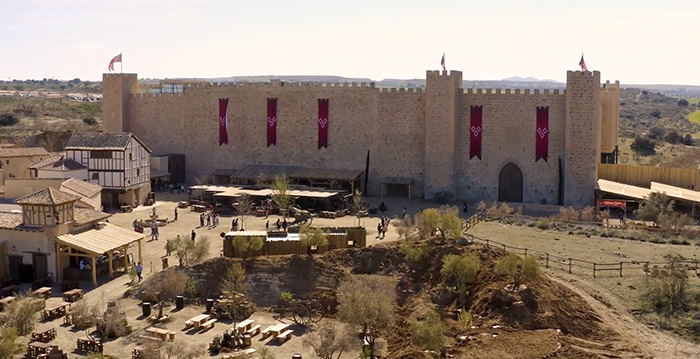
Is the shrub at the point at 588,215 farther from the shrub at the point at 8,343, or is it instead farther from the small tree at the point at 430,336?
the shrub at the point at 8,343

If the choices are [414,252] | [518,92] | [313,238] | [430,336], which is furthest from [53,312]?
[518,92]

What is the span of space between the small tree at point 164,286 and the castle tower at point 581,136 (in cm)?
2330

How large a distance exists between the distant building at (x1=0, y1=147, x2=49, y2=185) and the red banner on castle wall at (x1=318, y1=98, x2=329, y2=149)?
16.1 m

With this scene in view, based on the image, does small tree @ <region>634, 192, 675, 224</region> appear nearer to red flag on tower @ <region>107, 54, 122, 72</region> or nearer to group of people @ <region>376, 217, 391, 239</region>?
group of people @ <region>376, 217, 391, 239</region>

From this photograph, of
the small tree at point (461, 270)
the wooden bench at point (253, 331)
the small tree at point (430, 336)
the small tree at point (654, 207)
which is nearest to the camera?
the small tree at point (430, 336)

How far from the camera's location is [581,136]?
45188mm

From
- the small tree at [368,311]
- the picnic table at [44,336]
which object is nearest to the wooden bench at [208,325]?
the small tree at [368,311]

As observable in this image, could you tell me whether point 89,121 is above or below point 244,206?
above

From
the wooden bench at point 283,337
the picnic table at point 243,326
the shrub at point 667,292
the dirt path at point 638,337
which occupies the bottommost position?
the wooden bench at point 283,337

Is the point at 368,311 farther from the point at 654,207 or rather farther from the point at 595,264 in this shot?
the point at 654,207

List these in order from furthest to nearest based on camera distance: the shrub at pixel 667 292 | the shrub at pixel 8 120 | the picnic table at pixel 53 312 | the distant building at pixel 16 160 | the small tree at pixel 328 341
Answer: the shrub at pixel 8 120
the distant building at pixel 16 160
the picnic table at pixel 53 312
the shrub at pixel 667 292
the small tree at pixel 328 341

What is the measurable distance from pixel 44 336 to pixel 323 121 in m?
27.6

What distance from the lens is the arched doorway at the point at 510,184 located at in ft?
156

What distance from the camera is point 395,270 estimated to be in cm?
3175
